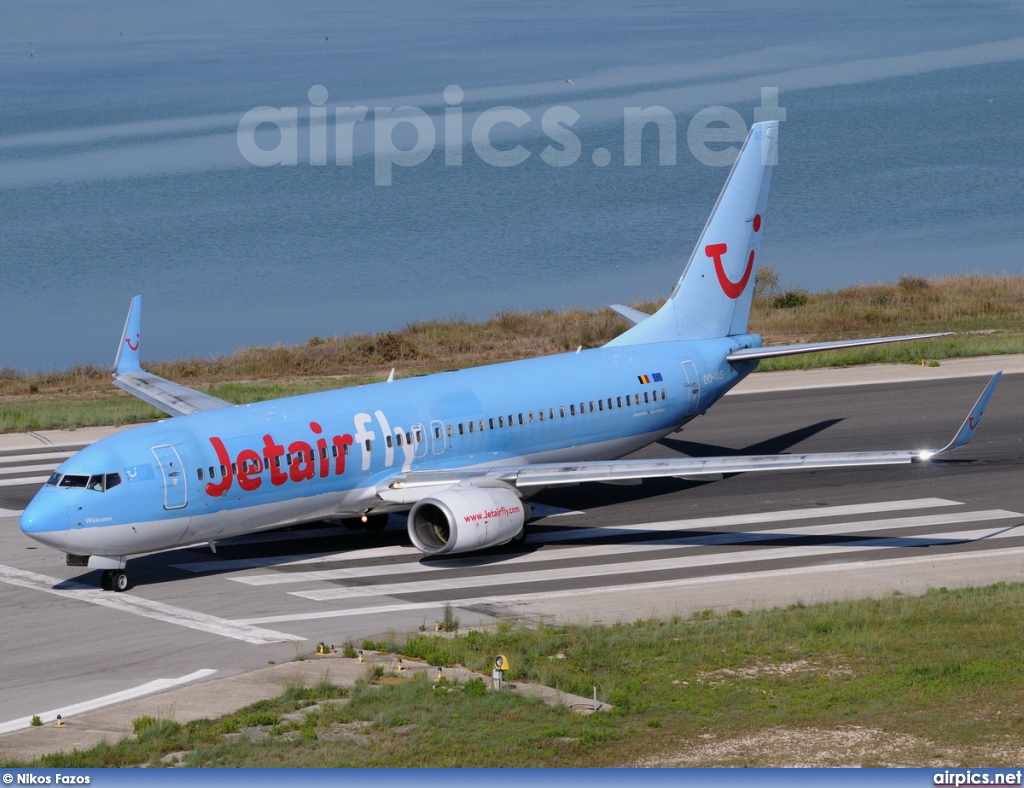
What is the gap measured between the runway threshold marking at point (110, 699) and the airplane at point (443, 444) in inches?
248

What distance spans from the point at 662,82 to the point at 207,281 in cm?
8035

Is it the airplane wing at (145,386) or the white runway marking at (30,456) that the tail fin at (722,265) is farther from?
the white runway marking at (30,456)

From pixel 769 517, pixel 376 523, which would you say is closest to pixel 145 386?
pixel 376 523

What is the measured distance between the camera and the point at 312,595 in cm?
3184

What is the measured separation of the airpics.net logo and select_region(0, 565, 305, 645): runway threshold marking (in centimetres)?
10250

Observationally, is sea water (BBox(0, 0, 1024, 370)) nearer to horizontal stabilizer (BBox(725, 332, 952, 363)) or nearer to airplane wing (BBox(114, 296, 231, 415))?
airplane wing (BBox(114, 296, 231, 415))

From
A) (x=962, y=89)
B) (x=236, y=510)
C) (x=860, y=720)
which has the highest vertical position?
(x=962, y=89)

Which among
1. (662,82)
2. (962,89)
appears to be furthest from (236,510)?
(962,89)

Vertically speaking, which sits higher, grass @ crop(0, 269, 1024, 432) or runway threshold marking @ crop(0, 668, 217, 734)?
grass @ crop(0, 269, 1024, 432)

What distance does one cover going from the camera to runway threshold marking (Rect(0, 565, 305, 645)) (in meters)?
28.6

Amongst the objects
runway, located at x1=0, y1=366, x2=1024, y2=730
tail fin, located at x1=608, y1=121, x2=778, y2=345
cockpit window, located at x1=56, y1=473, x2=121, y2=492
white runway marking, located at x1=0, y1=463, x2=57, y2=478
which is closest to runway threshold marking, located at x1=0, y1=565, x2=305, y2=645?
runway, located at x1=0, y1=366, x2=1024, y2=730

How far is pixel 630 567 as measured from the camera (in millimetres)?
34094

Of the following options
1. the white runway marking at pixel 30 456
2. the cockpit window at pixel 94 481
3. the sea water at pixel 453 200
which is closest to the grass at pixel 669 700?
the cockpit window at pixel 94 481

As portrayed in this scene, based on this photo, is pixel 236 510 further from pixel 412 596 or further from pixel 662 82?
pixel 662 82
